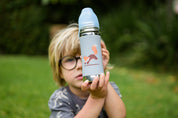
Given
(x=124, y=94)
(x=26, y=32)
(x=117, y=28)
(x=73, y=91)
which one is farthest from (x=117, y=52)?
(x=73, y=91)

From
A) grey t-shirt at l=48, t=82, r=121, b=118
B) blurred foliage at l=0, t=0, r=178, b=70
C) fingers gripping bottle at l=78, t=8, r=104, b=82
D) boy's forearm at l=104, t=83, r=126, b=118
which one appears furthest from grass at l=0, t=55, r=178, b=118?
fingers gripping bottle at l=78, t=8, r=104, b=82

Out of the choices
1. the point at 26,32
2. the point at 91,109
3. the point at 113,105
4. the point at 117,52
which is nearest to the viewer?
the point at 91,109

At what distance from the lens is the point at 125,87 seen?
464 centimetres

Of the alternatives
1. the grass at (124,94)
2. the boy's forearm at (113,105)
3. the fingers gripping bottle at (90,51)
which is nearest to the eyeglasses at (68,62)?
the boy's forearm at (113,105)

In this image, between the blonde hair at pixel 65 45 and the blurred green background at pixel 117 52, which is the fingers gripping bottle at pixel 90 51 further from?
the blurred green background at pixel 117 52

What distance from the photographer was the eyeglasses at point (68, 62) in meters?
1.83

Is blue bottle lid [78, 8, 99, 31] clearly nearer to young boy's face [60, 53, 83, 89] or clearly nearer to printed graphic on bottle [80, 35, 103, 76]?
printed graphic on bottle [80, 35, 103, 76]

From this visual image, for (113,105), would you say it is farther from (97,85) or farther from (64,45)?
(64,45)

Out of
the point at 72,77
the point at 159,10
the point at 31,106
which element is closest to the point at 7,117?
the point at 31,106

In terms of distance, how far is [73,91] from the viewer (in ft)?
6.44

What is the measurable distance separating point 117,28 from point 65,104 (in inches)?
254

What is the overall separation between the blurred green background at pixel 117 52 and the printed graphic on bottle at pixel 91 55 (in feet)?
5.94

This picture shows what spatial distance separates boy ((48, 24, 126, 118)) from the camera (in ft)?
5.25

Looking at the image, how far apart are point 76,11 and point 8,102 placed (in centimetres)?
861
